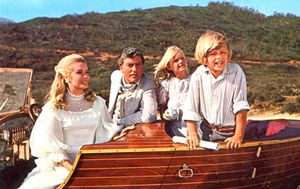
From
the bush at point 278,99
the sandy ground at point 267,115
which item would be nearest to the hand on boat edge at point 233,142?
the sandy ground at point 267,115

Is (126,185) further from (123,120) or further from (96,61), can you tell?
(96,61)

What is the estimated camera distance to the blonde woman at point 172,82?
4949mm

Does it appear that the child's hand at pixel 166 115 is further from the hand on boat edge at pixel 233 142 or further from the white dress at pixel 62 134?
the hand on boat edge at pixel 233 142

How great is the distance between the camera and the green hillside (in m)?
25.3

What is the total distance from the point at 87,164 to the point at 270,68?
26.4 meters

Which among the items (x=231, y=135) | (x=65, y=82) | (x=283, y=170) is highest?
(x=65, y=82)

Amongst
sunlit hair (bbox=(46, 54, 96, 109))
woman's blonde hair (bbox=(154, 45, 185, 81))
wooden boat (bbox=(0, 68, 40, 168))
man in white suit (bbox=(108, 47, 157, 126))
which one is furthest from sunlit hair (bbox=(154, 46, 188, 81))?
wooden boat (bbox=(0, 68, 40, 168))

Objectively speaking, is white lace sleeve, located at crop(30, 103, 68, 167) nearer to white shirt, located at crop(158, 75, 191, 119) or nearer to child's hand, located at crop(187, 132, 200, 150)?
child's hand, located at crop(187, 132, 200, 150)

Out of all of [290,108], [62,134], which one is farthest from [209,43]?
[290,108]

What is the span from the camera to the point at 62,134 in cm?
417

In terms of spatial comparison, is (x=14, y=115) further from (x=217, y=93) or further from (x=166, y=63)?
(x=217, y=93)

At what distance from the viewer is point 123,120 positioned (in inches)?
186

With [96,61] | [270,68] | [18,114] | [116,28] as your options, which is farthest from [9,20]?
[18,114]

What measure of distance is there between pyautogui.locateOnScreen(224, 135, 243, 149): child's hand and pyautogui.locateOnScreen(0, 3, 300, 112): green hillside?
13.5 m
